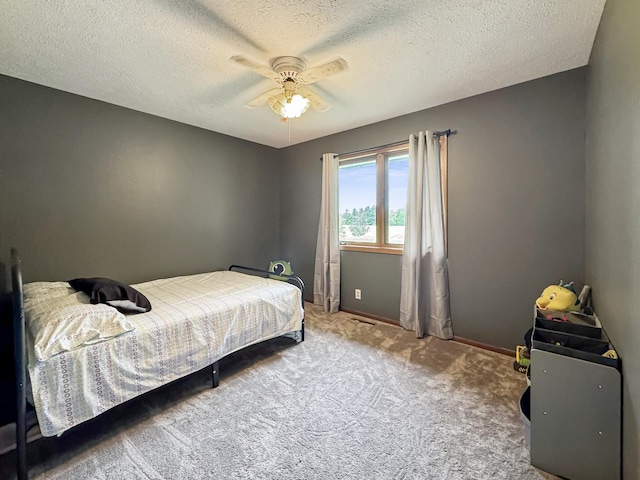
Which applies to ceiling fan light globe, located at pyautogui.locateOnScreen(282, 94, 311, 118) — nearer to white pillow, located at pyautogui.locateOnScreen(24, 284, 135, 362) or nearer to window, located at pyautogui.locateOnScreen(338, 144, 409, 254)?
window, located at pyautogui.locateOnScreen(338, 144, 409, 254)

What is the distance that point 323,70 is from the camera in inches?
74.2

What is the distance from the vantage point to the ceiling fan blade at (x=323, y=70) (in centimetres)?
179

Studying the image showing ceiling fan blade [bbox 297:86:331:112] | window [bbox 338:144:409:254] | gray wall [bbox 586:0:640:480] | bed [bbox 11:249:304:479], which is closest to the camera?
gray wall [bbox 586:0:640:480]

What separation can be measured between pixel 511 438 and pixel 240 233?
3.50 metres

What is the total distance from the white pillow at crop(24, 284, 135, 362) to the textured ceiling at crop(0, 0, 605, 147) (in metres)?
1.69

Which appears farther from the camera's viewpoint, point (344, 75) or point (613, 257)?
point (344, 75)

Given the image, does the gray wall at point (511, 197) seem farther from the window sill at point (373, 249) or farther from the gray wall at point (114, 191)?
the gray wall at point (114, 191)

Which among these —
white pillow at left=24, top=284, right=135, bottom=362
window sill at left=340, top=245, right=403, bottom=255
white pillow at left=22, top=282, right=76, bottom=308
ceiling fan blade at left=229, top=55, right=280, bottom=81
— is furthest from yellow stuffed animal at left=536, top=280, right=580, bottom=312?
white pillow at left=22, top=282, right=76, bottom=308

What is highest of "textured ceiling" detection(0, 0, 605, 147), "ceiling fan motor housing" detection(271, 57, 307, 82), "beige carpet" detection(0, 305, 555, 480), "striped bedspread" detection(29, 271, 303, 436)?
"textured ceiling" detection(0, 0, 605, 147)

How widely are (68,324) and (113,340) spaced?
9.3 inches

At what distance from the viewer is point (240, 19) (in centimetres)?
169

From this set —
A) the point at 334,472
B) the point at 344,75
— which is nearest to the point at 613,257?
the point at 334,472

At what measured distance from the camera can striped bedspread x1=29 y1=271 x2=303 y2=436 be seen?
4.80 feet

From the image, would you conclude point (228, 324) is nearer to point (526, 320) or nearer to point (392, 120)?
point (526, 320)
